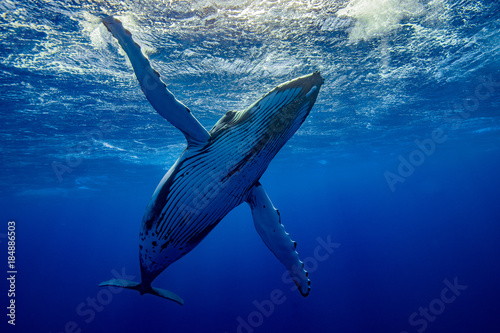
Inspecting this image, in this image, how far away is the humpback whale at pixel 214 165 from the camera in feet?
7.59

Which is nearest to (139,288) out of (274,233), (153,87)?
(274,233)

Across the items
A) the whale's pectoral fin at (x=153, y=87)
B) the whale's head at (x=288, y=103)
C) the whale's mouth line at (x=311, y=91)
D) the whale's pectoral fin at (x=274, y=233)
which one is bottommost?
the whale's pectoral fin at (x=274, y=233)

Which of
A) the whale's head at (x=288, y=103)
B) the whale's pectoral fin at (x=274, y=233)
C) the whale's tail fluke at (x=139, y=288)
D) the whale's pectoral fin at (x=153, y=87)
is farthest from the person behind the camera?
the whale's tail fluke at (x=139, y=288)

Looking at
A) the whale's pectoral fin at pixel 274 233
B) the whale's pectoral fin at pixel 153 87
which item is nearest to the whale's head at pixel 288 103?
the whale's pectoral fin at pixel 153 87

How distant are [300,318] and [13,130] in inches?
1013

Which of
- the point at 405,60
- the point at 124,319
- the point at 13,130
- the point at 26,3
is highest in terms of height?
the point at 13,130

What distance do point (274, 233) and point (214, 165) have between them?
1559 mm

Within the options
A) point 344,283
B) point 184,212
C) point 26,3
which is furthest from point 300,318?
point 26,3

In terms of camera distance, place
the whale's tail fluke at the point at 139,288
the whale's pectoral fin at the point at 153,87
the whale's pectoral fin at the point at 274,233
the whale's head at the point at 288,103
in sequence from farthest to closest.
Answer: the whale's tail fluke at the point at 139,288
the whale's pectoral fin at the point at 274,233
the whale's head at the point at 288,103
the whale's pectoral fin at the point at 153,87

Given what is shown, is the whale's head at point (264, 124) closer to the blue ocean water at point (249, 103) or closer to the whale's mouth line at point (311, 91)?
the whale's mouth line at point (311, 91)

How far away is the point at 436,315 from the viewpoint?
69.5ft

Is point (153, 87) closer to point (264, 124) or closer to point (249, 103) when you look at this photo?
point (264, 124)

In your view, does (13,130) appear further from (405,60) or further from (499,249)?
(499,249)

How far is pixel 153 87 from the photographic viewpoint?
2301 millimetres
